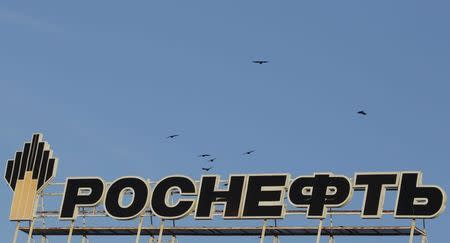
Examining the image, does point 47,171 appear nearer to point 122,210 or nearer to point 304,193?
point 122,210

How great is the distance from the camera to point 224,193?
83250mm

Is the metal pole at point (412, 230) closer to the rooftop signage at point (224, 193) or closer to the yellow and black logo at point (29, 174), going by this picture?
the rooftop signage at point (224, 193)

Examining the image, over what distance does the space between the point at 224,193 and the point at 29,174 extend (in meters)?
11.6

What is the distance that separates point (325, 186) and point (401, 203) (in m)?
4.12

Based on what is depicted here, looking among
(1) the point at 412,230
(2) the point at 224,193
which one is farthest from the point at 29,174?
(1) the point at 412,230

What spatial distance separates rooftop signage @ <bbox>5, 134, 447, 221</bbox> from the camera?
260 feet

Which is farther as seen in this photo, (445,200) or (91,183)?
(91,183)

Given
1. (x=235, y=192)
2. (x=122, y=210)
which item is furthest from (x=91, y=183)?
(x=235, y=192)

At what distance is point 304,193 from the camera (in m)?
81.2

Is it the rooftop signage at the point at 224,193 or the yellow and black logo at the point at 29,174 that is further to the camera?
the yellow and black logo at the point at 29,174

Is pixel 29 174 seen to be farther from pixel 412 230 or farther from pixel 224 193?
pixel 412 230

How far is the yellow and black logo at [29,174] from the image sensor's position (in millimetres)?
86812

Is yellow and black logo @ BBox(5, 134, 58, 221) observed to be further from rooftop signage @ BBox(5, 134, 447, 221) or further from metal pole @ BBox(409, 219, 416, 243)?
metal pole @ BBox(409, 219, 416, 243)

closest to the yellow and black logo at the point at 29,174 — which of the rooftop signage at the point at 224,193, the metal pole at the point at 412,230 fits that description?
the rooftop signage at the point at 224,193
